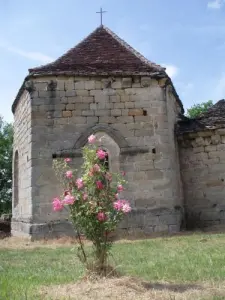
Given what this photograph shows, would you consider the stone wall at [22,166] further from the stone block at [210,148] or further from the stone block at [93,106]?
the stone block at [210,148]

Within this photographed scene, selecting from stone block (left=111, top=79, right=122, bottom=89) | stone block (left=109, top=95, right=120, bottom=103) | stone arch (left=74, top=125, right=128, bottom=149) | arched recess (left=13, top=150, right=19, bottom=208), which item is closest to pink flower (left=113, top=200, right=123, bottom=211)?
stone arch (left=74, top=125, right=128, bottom=149)

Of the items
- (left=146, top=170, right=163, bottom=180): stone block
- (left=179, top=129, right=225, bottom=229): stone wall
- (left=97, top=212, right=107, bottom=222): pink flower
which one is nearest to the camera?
(left=97, top=212, right=107, bottom=222): pink flower

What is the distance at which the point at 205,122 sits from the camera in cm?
1322

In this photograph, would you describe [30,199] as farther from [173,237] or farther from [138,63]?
[138,63]

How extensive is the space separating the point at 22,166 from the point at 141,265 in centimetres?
730

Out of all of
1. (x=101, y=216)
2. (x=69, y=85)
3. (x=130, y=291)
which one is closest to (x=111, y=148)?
(x=69, y=85)

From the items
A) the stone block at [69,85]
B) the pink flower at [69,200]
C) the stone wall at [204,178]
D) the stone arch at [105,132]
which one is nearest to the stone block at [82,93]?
the stone block at [69,85]

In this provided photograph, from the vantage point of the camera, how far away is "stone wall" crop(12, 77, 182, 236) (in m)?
11.2

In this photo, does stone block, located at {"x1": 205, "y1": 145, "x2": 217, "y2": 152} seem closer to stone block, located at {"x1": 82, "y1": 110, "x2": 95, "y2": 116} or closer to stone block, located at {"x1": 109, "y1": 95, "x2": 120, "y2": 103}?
stone block, located at {"x1": 109, "y1": 95, "x2": 120, "y2": 103}

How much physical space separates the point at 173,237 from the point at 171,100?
5161mm

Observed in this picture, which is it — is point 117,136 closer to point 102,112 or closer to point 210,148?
point 102,112

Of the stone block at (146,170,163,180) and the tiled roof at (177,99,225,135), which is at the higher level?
the tiled roof at (177,99,225,135)

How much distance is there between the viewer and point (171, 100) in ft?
44.7

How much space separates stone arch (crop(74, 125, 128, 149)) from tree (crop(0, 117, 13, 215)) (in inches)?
787
